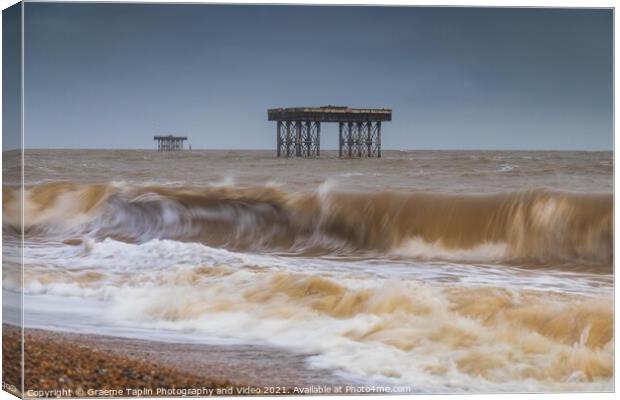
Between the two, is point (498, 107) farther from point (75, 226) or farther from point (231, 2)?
point (75, 226)

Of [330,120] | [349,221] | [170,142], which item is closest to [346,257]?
[349,221]

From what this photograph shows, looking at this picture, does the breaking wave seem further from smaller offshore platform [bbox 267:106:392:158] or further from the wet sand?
the wet sand

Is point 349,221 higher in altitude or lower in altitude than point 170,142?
lower

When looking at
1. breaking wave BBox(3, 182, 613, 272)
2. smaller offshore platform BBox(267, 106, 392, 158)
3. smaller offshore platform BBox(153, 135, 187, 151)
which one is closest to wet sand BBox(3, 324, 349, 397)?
breaking wave BBox(3, 182, 613, 272)

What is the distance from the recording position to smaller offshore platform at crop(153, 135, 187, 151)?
23.4ft

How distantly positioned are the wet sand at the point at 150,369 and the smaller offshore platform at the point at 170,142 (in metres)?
1.30

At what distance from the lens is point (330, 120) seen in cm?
721

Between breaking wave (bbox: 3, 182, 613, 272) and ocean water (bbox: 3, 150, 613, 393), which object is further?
breaking wave (bbox: 3, 182, 613, 272)

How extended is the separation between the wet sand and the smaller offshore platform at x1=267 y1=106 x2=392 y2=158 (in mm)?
1428

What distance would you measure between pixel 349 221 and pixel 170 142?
4.31 ft

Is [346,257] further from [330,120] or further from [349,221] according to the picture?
[330,120]

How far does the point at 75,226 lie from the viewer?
7.17 m

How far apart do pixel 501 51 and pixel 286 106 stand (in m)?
1.49

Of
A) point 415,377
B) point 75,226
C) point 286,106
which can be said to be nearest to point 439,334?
point 415,377
